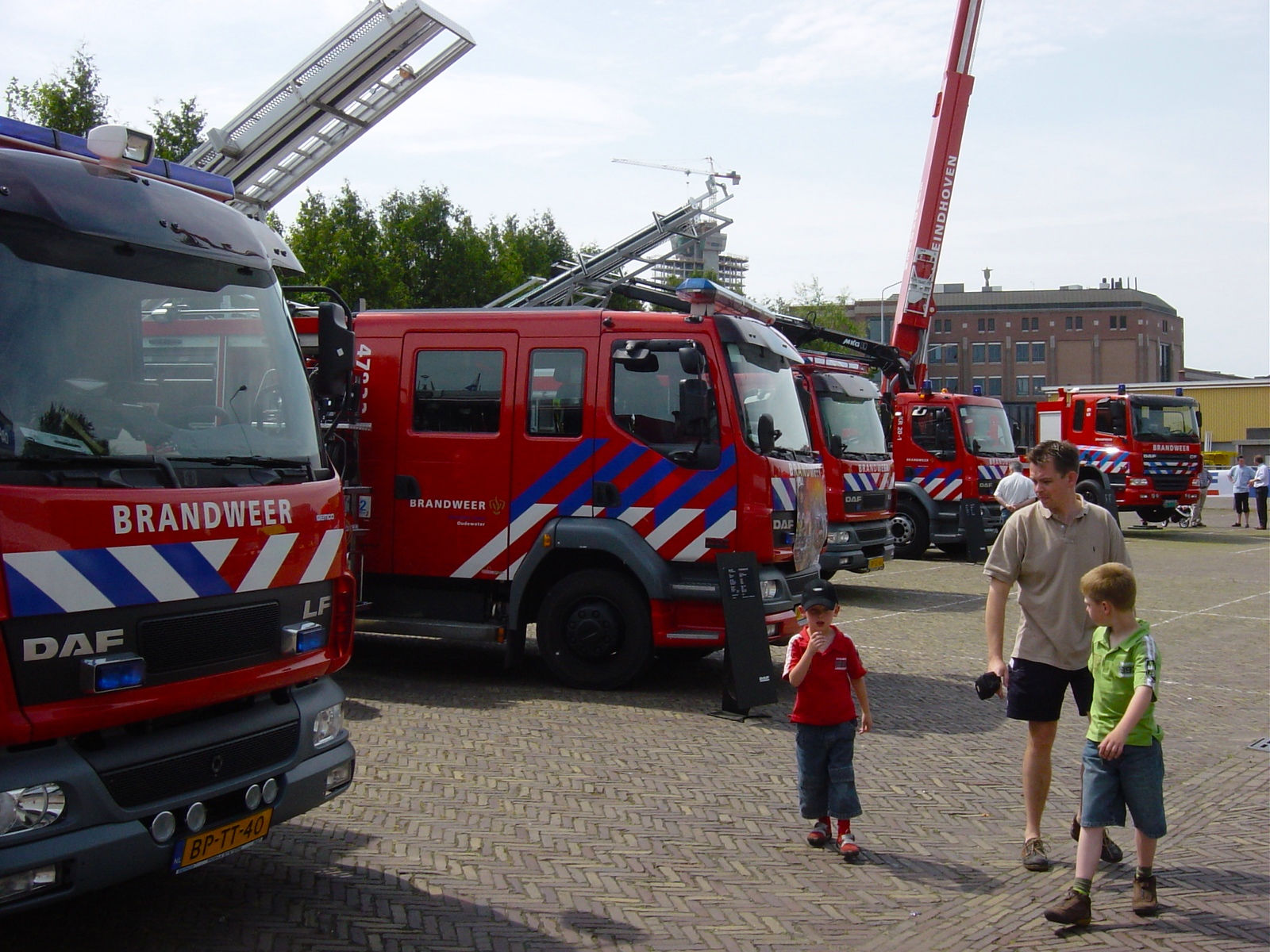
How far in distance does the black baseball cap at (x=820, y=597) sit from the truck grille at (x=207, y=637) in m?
2.40

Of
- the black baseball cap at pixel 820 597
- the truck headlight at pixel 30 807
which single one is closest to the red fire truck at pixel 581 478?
the black baseball cap at pixel 820 597

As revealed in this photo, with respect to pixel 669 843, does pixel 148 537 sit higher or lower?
higher

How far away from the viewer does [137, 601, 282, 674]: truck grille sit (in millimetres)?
3861

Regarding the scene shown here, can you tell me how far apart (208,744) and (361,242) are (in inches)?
1160

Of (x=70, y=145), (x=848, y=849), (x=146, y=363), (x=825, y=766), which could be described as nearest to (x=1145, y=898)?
(x=848, y=849)

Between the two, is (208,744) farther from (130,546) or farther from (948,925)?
(948,925)

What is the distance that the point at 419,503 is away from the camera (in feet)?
29.2

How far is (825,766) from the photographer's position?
5.48 m

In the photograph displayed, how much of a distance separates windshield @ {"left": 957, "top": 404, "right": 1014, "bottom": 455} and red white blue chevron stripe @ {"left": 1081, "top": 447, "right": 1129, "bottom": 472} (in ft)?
20.7

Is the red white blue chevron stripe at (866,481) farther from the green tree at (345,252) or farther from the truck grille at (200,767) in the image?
the green tree at (345,252)

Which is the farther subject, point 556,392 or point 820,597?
point 556,392

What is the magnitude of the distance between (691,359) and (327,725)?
4.14 metres

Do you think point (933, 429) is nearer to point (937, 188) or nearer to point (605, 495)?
point (937, 188)

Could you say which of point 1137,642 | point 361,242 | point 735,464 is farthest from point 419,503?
point 361,242
